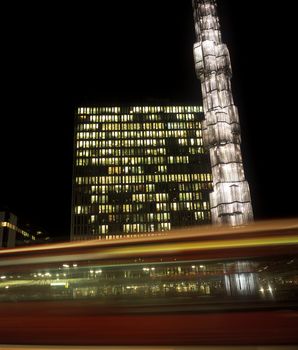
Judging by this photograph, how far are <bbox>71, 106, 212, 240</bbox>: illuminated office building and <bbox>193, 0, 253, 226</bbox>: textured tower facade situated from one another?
40647mm

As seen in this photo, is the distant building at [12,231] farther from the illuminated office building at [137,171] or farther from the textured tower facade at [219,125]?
the textured tower facade at [219,125]

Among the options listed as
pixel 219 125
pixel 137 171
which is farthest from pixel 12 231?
pixel 219 125

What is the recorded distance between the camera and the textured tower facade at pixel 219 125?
35.3 m

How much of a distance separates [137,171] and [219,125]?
46045 mm

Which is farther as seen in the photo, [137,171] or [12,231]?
[137,171]

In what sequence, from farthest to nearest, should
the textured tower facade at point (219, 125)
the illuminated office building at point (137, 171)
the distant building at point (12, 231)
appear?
the illuminated office building at point (137, 171) → the distant building at point (12, 231) → the textured tower facade at point (219, 125)

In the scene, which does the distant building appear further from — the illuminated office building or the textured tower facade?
the textured tower facade

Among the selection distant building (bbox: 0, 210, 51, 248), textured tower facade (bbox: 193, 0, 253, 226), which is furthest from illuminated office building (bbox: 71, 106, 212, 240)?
textured tower facade (bbox: 193, 0, 253, 226)

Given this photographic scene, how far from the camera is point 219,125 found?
36062mm

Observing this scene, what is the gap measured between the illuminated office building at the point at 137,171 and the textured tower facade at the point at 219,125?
4065 centimetres

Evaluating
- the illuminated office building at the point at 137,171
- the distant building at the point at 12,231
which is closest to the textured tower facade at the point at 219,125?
the distant building at the point at 12,231

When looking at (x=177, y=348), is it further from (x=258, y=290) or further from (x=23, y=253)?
(x=23, y=253)

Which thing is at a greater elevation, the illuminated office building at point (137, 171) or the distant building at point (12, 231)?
the illuminated office building at point (137, 171)

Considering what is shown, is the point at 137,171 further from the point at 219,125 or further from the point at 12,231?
the point at 219,125
